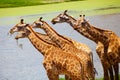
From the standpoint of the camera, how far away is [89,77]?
5.90 ft

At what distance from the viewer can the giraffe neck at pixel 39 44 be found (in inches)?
69.6

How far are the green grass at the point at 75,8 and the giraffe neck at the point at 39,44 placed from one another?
0.55 feet

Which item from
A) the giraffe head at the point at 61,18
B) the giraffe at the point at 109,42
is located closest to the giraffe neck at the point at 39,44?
the giraffe head at the point at 61,18

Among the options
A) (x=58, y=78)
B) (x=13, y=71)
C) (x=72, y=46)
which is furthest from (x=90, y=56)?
(x=13, y=71)

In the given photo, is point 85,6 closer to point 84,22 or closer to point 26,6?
point 84,22

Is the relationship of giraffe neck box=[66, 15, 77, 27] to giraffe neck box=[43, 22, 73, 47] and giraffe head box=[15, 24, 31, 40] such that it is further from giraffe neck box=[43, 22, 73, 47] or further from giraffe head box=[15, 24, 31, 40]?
giraffe head box=[15, 24, 31, 40]

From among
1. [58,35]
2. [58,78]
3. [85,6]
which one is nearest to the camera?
[58,78]

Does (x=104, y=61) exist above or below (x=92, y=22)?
below

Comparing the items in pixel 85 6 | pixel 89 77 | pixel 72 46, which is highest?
pixel 85 6

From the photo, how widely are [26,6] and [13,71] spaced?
1.05 ft

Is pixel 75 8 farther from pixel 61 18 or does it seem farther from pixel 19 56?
pixel 19 56

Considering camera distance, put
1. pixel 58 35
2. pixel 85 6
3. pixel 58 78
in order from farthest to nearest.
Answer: pixel 85 6, pixel 58 35, pixel 58 78

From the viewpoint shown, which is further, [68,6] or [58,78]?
[68,6]

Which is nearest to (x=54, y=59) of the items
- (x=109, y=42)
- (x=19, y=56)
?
(x=19, y=56)
